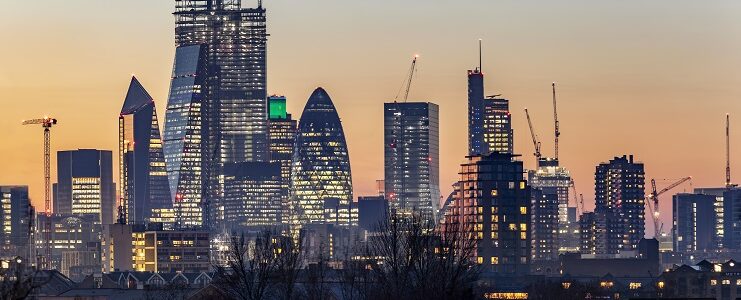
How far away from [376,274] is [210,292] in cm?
2756

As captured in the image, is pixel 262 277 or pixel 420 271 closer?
pixel 262 277

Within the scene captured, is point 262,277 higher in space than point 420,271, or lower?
lower

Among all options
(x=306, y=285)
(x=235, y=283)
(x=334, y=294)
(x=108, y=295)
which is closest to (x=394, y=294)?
(x=235, y=283)

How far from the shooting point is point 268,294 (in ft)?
446

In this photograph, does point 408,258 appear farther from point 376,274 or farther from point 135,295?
point 135,295

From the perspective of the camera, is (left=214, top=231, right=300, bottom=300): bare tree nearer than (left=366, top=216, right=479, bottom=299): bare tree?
Yes

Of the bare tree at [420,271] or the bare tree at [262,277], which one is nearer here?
the bare tree at [262,277]

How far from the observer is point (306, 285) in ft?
470

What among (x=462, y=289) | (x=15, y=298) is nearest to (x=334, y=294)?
(x=462, y=289)

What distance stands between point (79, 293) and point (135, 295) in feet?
15.7

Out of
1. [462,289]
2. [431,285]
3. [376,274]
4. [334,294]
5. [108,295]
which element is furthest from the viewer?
[108,295]

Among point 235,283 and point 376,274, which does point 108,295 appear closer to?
point 376,274

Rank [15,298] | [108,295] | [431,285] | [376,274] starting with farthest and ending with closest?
[108,295] < [376,274] < [431,285] < [15,298]

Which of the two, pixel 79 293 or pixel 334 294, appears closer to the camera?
pixel 334 294
